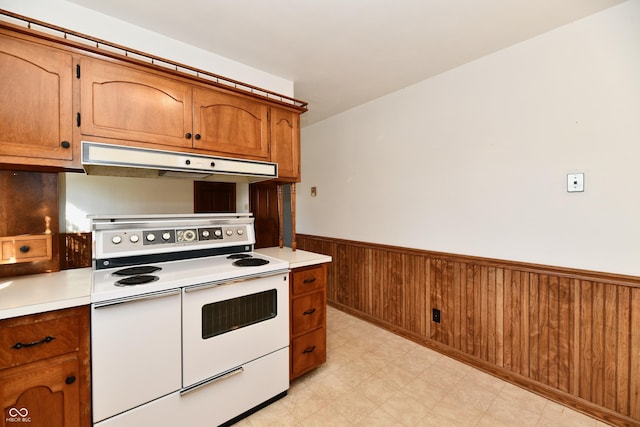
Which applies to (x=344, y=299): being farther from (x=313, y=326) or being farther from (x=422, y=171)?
(x=422, y=171)

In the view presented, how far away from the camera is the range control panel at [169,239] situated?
1580mm

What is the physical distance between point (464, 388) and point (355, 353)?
848 mm

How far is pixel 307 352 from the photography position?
2000 mm

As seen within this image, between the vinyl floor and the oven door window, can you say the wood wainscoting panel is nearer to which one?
the vinyl floor

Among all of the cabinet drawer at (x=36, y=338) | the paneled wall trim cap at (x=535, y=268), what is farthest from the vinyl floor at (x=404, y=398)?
the cabinet drawer at (x=36, y=338)

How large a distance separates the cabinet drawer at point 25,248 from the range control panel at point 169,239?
12.8 inches

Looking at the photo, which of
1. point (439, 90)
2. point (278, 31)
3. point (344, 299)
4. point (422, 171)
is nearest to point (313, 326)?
point (344, 299)

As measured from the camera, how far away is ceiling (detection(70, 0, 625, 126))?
1609mm

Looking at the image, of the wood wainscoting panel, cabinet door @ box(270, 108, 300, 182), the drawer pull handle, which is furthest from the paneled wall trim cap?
the drawer pull handle

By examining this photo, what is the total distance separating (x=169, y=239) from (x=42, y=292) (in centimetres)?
63

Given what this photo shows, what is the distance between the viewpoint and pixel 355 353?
241cm

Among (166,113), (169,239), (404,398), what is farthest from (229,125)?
(404,398)

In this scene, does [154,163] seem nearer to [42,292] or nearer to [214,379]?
[42,292]

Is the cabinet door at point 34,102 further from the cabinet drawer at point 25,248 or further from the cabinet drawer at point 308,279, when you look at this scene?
A: the cabinet drawer at point 308,279
